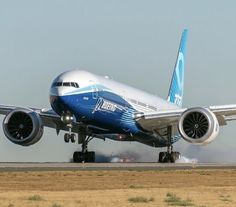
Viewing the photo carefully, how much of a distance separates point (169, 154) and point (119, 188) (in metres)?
35.0

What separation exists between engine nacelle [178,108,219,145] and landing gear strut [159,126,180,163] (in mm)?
5615

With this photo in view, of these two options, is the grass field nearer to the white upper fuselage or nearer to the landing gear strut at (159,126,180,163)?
the white upper fuselage

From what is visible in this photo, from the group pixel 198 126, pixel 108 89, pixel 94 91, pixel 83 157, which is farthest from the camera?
pixel 83 157

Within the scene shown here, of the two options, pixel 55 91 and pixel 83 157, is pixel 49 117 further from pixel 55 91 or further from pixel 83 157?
pixel 55 91

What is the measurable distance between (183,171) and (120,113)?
18.2m

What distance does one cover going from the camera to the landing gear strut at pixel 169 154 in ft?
235

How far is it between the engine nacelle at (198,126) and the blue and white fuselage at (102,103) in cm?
480

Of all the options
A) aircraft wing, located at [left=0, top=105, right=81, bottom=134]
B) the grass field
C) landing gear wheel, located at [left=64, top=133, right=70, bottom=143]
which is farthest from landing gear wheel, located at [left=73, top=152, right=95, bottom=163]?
the grass field

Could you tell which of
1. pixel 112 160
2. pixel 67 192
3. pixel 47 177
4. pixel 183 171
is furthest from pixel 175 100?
pixel 67 192

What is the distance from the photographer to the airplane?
6306 cm

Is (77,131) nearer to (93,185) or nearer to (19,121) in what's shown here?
(19,121)

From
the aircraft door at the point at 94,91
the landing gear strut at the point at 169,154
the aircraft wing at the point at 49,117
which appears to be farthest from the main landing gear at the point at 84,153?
the landing gear strut at the point at 169,154

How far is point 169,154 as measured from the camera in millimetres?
72125

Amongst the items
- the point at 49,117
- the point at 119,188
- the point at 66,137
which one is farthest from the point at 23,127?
the point at 119,188
